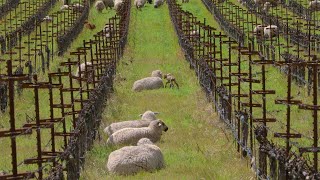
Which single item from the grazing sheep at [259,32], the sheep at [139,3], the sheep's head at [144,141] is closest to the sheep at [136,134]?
the sheep's head at [144,141]

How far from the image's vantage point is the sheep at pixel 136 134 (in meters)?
17.5

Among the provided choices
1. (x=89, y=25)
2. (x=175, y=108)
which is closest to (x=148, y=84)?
→ (x=175, y=108)

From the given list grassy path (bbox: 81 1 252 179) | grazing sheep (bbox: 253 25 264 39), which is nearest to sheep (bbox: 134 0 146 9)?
grazing sheep (bbox: 253 25 264 39)

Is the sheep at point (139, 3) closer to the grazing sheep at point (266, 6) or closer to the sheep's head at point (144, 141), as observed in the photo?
the grazing sheep at point (266, 6)

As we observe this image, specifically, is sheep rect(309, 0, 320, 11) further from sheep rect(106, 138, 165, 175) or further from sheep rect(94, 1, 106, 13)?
sheep rect(106, 138, 165, 175)

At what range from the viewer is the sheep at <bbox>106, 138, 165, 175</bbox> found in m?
14.8

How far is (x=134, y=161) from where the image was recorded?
14820 millimetres

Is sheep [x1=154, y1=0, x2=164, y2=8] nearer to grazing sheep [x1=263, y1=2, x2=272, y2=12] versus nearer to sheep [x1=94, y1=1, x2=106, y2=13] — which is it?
sheep [x1=94, y1=1, x2=106, y2=13]

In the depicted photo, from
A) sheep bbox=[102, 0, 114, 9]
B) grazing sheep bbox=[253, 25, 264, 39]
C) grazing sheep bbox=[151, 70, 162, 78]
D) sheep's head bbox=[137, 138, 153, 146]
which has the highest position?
sheep bbox=[102, 0, 114, 9]

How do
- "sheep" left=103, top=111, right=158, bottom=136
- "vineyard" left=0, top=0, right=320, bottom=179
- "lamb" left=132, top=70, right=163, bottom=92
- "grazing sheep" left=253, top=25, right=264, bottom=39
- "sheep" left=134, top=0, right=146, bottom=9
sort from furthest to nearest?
"sheep" left=134, top=0, right=146, bottom=9 → "grazing sheep" left=253, top=25, right=264, bottom=39 → "lamb" left=132, top=70, right=163, bottom=92 → "sheep" left=103, top=111, right=158, bottom=136 → "vineyard" left=0, top=0, right=320, bottom=179

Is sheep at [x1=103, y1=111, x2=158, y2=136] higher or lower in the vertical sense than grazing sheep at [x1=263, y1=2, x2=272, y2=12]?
lower

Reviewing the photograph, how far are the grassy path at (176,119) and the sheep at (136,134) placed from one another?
0.25 m

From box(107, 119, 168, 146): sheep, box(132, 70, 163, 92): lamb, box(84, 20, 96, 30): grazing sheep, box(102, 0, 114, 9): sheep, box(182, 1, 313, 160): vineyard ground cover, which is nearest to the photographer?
box(107, 119, 168, 146): sheep

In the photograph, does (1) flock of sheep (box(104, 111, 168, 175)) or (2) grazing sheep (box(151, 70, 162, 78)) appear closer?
(1) flock of sheep (box(104, 111, 168, 175))
